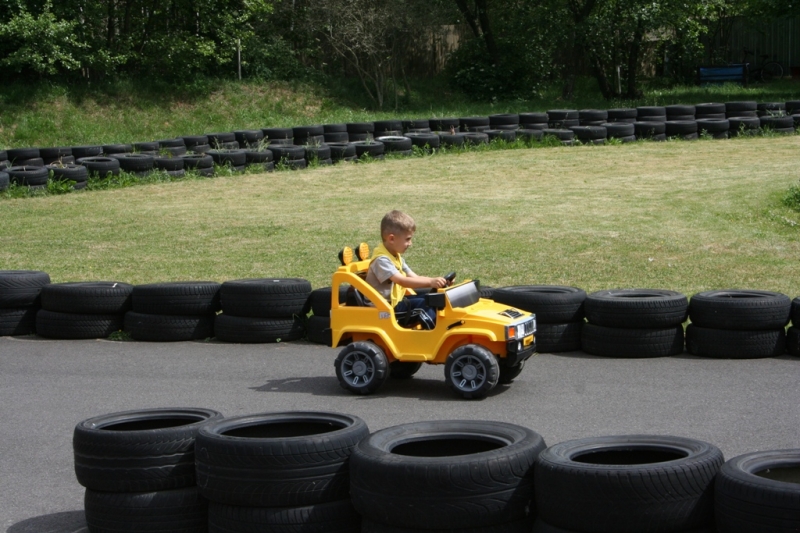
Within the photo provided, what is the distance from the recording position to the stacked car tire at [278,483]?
475cm

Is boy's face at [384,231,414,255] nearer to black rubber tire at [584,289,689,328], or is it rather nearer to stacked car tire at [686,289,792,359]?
black rubber tire at [584,289,689,328]

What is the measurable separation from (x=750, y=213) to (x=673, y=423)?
34.0 ft

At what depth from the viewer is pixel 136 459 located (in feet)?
16.7

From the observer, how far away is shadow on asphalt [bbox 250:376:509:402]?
25.6 ft

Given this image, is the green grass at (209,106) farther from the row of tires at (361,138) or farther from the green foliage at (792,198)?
the green foliage at (792,198)

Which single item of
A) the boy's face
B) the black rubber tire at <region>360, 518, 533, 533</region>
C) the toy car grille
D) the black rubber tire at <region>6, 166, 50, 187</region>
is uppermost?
the boy's face

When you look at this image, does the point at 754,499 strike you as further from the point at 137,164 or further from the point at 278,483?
the point at 137,164

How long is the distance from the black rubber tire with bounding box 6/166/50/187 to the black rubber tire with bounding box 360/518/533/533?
1690 centimetres

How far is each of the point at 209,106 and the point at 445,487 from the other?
2816cm

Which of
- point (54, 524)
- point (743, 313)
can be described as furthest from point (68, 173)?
point (54, 524)

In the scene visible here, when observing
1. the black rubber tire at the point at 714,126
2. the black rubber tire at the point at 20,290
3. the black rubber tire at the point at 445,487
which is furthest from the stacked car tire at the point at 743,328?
the black rubber tire at the point at 714,126

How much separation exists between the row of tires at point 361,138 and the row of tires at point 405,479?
15.9 metres

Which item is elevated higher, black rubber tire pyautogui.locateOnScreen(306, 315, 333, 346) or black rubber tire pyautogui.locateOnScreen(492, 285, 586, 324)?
black rubber tire pyautogui.locateOnScreen(492, 285, 586, 324)

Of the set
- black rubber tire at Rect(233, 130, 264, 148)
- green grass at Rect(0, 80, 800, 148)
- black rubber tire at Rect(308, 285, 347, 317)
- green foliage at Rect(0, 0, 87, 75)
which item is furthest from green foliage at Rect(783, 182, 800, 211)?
green foliage at Rect(0, 0, 87, 75)
